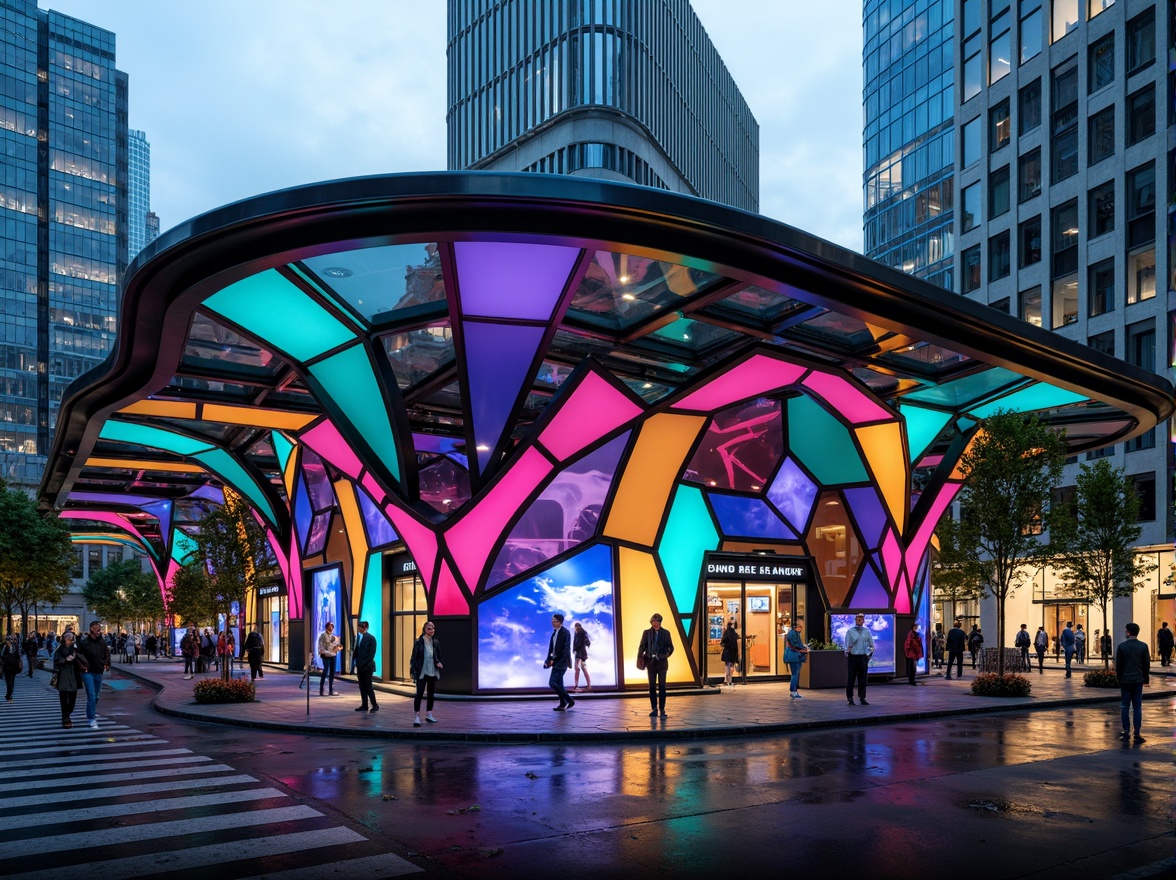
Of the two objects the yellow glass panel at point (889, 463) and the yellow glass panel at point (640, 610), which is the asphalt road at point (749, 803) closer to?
the yellow glass panel at point (640, 610)

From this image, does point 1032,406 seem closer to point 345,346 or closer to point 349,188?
point 345,346

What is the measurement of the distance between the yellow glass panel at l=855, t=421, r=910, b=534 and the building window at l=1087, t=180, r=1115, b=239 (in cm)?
2469

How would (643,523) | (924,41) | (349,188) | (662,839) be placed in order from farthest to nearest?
(924,41) → (643,523) → (349,188) → (662,839)

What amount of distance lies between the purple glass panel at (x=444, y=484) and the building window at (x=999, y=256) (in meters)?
35.2

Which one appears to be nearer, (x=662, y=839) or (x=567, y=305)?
(x=662, y=839)

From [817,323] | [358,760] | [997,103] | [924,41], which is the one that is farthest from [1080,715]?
[924,41]

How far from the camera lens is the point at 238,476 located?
39.3 m

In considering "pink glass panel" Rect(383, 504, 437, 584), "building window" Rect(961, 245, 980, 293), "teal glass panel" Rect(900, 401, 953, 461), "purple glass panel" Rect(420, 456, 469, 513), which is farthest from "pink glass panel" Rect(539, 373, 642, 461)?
"building window" Rect(961, 245, 980, 293)

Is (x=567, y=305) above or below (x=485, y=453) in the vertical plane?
above

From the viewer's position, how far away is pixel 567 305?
1866 centimetres

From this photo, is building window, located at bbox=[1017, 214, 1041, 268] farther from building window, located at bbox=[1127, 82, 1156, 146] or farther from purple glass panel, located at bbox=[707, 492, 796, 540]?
purple glass panel, located at bbox=[707, 492, 796, 540]

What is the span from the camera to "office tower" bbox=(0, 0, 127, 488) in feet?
349

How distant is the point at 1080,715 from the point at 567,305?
13.3m

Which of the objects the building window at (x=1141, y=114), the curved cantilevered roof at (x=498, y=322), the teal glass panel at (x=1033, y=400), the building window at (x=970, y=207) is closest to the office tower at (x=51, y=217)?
the curved cantilevered roof at (x=498, y=322)
